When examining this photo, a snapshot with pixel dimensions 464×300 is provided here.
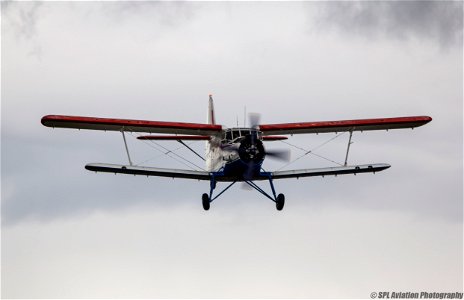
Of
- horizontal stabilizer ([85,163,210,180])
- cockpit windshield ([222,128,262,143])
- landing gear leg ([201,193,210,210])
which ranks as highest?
cockpit windshield ([222,128,262,143])

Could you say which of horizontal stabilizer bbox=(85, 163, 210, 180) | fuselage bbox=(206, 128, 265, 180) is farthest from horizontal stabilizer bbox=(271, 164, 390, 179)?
horizontal stabilizer bbox=(85, 163, 210, 180)

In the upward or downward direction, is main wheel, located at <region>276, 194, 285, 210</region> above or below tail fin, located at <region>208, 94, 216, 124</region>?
below

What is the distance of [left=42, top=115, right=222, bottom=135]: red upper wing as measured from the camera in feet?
108

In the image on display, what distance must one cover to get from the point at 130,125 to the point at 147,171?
2.06 meters

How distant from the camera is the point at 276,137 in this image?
39.5 metres

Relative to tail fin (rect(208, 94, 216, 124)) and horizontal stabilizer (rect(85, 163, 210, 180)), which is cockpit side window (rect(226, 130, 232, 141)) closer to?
horizontal stabilizer (rect(85, 163, 210, 180))

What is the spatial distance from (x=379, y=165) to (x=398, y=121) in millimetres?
2498

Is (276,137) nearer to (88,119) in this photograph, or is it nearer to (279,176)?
(279,176)

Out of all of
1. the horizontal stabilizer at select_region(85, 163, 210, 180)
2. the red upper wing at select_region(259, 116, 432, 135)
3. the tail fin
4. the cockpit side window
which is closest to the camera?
the horizontal stabilizer at select_region(85, 163, 210, 180)

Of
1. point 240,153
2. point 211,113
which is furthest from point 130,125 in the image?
point 211,113

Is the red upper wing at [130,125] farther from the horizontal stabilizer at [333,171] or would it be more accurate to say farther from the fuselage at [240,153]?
the horizontal stabilizer at [333,171]

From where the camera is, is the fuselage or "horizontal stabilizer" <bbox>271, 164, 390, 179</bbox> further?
"horizontal stabilizer" <bbox>271, 164, 390, 179</bbox>

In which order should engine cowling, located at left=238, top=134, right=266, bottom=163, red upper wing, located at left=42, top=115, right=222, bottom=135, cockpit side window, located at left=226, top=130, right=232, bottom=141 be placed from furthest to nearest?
red upper wing, located at left=42, top=115, right=222, bottom=135, cockpit side window, located at left=226, top=130, right=232, bottom=141, engine cowling, located at left=238, top=134, right=266, bottom=163

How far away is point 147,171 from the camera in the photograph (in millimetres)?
32844
